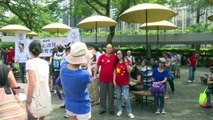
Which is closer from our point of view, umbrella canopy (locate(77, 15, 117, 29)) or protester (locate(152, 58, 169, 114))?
protester (locate(152, 58, 169, 114))

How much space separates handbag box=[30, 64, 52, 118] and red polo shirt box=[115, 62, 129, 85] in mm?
3469

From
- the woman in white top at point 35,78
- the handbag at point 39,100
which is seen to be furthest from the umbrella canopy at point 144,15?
the handbag at point 39,100

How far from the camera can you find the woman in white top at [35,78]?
14.1 ft

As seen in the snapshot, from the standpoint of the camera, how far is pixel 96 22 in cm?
1228

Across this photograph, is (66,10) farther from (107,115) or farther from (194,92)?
(107,115)

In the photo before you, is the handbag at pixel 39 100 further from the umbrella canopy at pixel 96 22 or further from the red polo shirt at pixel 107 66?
the umbrella canopy at pixel 96 22

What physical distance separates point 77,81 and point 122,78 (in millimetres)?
3723

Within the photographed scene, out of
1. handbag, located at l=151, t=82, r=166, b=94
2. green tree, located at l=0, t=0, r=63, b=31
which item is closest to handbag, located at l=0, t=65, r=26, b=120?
handbag, located at l=151, t=82, r=166, b=94

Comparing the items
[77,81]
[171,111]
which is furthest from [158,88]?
[77,81]

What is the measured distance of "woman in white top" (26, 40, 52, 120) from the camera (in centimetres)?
431

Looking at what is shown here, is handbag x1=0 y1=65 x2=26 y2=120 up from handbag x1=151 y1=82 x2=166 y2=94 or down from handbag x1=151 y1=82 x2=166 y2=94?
up

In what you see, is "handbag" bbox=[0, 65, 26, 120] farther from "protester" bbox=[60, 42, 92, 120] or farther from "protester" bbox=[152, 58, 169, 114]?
"protester" bbox=[152, 58, 169, 114]

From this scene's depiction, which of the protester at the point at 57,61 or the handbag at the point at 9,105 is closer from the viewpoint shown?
the handbag at the point at 9,105

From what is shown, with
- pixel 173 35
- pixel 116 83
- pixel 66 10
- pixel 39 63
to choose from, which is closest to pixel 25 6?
pixel 66 10
